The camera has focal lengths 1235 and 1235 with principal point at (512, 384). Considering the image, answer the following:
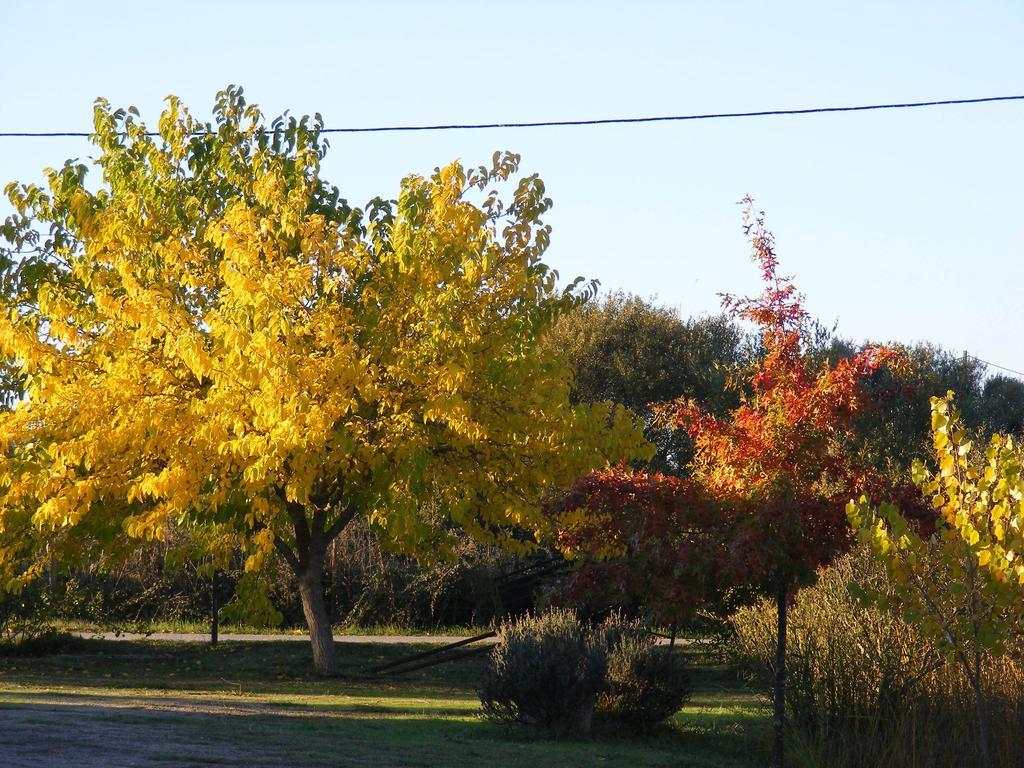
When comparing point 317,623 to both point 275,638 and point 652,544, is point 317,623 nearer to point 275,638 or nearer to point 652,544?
point 275,638

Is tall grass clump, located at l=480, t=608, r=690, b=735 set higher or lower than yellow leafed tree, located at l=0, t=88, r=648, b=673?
lower

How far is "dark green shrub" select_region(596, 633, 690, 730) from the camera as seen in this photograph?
11.6 m

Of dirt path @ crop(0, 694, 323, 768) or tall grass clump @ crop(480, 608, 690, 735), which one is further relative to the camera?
tall grass clump @ crop(480, 608, 690, 735)

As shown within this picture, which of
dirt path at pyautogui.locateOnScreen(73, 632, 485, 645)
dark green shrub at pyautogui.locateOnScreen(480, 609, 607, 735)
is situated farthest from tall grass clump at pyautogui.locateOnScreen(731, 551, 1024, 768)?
dirt path at pyautogui.locateOnScreen(73, 632, 485, 645)

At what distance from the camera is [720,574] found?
944 cm

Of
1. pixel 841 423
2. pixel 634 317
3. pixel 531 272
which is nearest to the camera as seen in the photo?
pixel 841 423

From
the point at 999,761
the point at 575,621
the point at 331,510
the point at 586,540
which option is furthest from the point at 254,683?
the point at 999,761

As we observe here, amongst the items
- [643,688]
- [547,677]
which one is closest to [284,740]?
[547,677]

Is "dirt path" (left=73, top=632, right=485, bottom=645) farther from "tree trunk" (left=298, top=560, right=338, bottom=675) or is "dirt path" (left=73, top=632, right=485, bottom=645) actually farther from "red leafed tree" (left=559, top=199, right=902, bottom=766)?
"red leafed tree" (left=559, top=199, right=902, bottom=766)

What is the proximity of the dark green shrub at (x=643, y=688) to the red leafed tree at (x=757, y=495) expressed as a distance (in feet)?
4.66

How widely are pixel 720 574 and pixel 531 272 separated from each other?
7212 millimetres

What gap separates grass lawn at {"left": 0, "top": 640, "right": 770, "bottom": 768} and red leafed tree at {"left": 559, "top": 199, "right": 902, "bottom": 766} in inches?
66.0

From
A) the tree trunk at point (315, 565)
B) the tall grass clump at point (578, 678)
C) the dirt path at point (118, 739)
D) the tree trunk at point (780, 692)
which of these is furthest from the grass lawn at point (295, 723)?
the tree trunk at point (780, 692)

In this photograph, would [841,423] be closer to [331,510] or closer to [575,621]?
[575,621]
